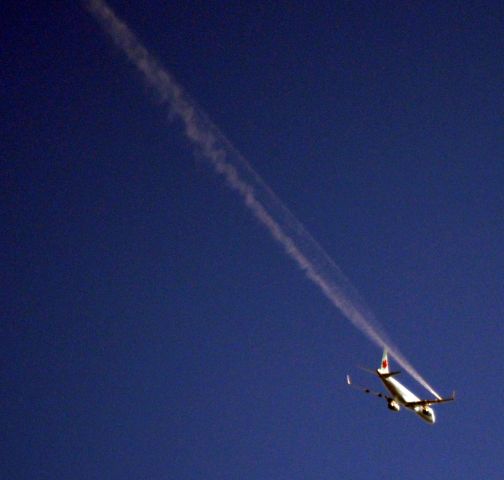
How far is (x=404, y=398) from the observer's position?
16638 cm

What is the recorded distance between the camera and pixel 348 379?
166 m

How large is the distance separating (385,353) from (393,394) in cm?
326

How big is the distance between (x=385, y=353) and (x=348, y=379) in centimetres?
372

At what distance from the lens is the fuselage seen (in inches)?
6526

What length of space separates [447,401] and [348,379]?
781cm

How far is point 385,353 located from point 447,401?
646 cm

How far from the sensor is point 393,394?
166 metres

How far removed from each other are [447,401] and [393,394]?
457 cm

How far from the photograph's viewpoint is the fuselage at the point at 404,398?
166 m

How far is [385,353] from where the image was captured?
167 metres

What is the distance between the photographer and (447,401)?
16400cm
